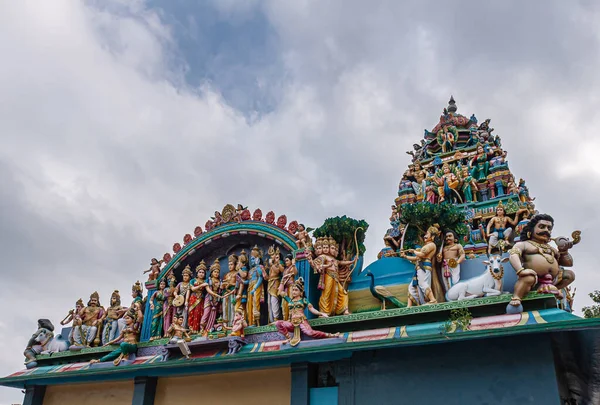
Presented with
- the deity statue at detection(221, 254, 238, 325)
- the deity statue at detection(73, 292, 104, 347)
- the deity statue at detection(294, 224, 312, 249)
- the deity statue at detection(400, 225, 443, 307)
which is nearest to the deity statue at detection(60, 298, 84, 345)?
the deity statue at detection(73, 292, 104, 347)

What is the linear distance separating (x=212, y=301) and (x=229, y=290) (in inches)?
20.0

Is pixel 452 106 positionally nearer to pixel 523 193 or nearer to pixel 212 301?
pixel 523 193

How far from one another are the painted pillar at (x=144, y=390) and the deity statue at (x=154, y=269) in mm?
2860

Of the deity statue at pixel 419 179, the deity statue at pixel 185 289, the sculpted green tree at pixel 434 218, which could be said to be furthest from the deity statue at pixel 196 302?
the deity statue at pixel 419 179

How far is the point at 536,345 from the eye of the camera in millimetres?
8172

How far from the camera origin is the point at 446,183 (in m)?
13.6

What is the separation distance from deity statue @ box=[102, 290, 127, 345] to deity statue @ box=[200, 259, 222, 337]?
2.66 meters

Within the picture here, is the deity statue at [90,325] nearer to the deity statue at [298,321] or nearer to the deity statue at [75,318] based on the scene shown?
the deity statue at [75,318]

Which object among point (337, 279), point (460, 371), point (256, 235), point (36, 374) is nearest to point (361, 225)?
point (337, 279)

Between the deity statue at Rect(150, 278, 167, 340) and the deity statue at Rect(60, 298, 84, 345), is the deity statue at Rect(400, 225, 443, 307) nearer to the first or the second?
the deity statue at Rect(150, 278, 167, 340)

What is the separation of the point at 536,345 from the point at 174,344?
7.35m

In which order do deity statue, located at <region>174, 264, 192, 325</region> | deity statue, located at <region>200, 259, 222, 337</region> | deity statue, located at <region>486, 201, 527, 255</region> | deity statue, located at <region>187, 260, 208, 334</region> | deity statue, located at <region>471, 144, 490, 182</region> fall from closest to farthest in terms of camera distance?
deity statue, located at <region>486, 201, 527, 255</region>, deity statue, located at <region>200, 259, 222, 337</region>, deity statue, located at <region>187, 260, 208, 334</region>, deity statue, located at <region>174, 264, 192, 325</region>, deity statue, located at <region>471, 144, 490, 182</region>

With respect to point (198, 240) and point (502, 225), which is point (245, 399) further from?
point (502, 225)

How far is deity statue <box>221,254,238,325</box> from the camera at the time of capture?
12102mm
